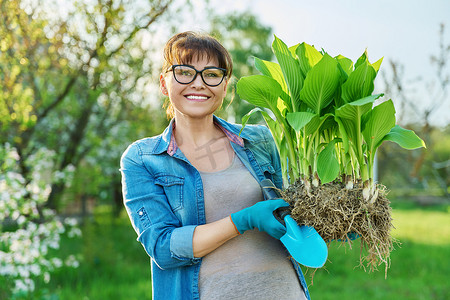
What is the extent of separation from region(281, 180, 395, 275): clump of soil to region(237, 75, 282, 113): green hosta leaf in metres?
0.33

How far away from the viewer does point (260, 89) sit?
1.43 m

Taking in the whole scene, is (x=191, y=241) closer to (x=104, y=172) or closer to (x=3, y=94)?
(x=3, y=94)

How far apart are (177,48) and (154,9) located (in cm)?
344

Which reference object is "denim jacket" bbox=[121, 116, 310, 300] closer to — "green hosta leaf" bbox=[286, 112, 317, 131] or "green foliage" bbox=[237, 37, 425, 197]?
"green foliage" bbox=[237, 37, 425, 197]

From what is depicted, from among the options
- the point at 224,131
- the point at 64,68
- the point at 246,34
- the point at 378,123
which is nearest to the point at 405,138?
the point at 378,123

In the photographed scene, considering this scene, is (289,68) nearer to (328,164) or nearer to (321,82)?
(321,82)

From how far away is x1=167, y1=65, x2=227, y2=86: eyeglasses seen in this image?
1.52 metres

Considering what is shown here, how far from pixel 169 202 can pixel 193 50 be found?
0.58 meters

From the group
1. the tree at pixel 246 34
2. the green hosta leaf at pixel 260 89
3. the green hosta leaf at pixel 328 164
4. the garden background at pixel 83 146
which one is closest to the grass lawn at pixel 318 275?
the garden background at pixel 83 146

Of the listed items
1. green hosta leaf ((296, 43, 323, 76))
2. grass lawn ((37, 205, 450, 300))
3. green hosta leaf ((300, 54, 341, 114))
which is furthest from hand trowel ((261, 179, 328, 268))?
grass lawn ((37, 205, 450, 300))

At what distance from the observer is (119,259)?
6.11 meters

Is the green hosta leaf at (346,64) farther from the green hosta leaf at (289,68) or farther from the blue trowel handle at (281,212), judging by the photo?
the blue trowel handle at (281,212)

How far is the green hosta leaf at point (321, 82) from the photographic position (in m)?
1.32

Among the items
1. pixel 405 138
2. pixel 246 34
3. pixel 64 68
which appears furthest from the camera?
pixel 246 34
